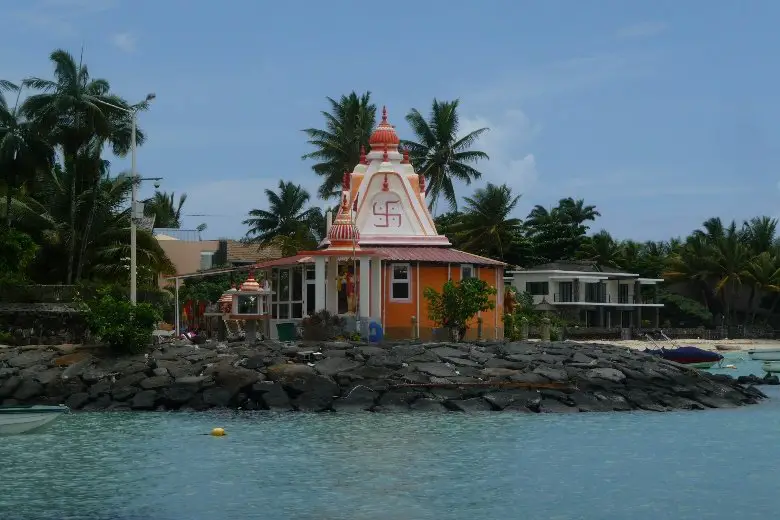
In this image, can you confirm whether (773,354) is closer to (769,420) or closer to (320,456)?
(769,420)

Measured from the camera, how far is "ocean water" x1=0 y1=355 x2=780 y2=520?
737 inches

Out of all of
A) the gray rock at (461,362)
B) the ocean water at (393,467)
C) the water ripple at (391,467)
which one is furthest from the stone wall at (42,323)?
the gray rock at (461,362)

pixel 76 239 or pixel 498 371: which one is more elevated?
pixel 76 239

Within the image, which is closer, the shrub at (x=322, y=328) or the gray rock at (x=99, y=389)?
the gray rock at (x=99, y=389)

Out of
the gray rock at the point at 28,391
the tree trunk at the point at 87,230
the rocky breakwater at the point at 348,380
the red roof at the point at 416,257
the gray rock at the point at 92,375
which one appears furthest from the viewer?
the tree trunk at the point at 87,230

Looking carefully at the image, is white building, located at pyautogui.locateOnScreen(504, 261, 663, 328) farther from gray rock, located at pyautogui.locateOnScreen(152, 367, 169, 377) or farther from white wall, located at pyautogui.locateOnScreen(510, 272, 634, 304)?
gray rock, located at pyautogui.locateOnScreen(152, 367, 169, 377)

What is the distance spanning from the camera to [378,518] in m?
17.7

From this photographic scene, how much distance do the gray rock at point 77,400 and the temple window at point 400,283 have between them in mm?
12266

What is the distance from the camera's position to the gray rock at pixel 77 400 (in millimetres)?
31875

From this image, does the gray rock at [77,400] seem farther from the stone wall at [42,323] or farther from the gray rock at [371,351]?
the stone wall at [42,323]

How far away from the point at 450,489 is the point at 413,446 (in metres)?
4.52

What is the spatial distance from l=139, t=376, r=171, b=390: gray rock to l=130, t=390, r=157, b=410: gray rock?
0.31 metres

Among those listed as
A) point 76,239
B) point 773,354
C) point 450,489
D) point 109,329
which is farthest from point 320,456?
point 773,354

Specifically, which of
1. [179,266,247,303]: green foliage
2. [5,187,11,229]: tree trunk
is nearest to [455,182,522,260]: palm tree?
[179,266,247,303]: green foliage
